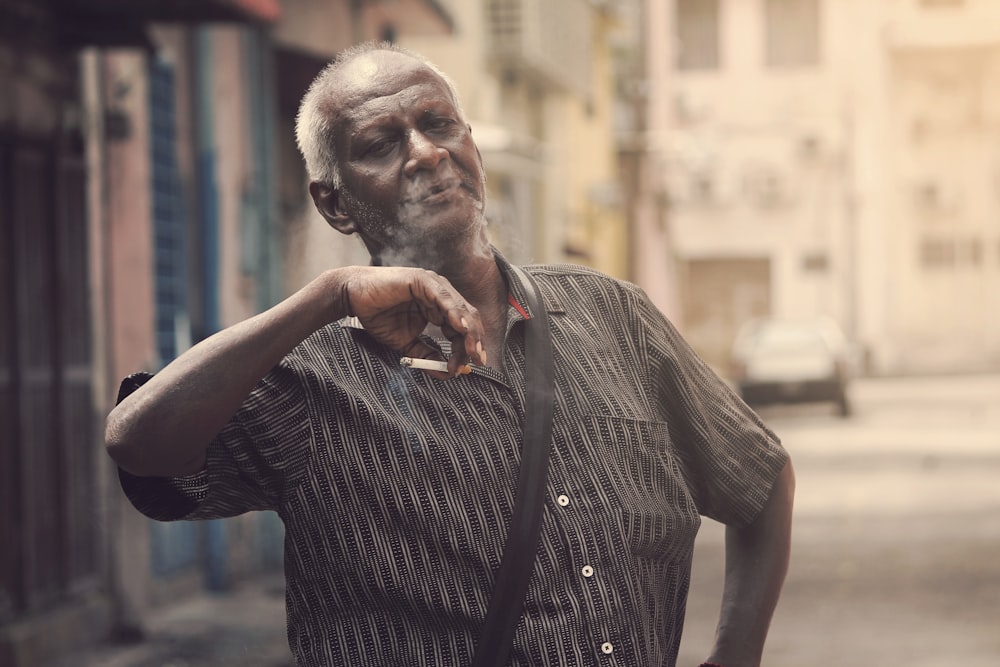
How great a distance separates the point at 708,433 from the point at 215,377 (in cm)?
77

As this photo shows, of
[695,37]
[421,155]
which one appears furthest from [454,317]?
[695,37]

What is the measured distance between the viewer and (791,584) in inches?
403

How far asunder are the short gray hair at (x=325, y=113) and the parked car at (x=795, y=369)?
23491mm

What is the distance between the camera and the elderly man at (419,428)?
2.18 meters

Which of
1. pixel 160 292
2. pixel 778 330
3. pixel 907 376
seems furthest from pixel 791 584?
pixel 907 376

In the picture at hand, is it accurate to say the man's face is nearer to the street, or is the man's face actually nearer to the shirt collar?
the shirt collar

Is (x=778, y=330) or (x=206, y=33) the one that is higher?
(x=206, y=33)

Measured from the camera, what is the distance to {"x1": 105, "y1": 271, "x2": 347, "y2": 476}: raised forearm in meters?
2.16

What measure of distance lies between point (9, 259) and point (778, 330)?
20.2 metres

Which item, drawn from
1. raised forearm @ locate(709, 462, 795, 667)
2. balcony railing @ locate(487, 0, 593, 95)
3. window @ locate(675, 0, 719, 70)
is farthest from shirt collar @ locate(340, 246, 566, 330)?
window @ locate(675, 0, 719, 70)

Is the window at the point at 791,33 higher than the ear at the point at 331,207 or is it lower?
higher

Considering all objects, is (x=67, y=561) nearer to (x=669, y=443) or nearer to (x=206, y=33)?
(x=206, y=33)

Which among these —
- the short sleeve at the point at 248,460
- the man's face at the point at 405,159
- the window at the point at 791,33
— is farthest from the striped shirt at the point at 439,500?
the window at the point at 791,33

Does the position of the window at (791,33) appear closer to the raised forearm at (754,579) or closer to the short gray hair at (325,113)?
the raised forearm at (754,579)
